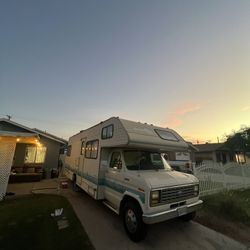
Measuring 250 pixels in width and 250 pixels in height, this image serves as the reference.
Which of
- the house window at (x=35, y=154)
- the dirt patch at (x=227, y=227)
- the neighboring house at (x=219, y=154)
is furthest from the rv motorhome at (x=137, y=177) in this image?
the neighboring house at (x=219, y=154)

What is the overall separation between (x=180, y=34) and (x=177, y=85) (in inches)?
120

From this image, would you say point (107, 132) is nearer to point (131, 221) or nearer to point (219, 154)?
point (131, 221)

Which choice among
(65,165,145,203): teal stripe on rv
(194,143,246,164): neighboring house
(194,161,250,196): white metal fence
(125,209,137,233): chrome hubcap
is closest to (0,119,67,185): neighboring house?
(65,165,145,203): teal stripe on rv

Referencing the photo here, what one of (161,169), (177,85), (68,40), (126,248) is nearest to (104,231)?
(126,248)

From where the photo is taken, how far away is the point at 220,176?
8.98 m

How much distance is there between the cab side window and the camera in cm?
514

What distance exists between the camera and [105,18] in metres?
8.41

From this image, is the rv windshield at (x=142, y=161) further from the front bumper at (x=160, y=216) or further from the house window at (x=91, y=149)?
the house window at (x=91, y=149)

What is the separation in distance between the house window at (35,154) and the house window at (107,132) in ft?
35.0

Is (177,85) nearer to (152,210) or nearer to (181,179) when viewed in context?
(181,179)

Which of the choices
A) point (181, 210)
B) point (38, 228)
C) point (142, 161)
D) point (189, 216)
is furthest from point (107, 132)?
point (189, 216)

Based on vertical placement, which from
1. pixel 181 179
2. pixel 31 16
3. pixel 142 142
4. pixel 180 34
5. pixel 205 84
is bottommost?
pixel 181 179

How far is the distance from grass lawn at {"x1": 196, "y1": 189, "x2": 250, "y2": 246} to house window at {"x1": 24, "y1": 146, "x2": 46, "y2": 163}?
13.1 m

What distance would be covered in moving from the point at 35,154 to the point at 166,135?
12.8m
